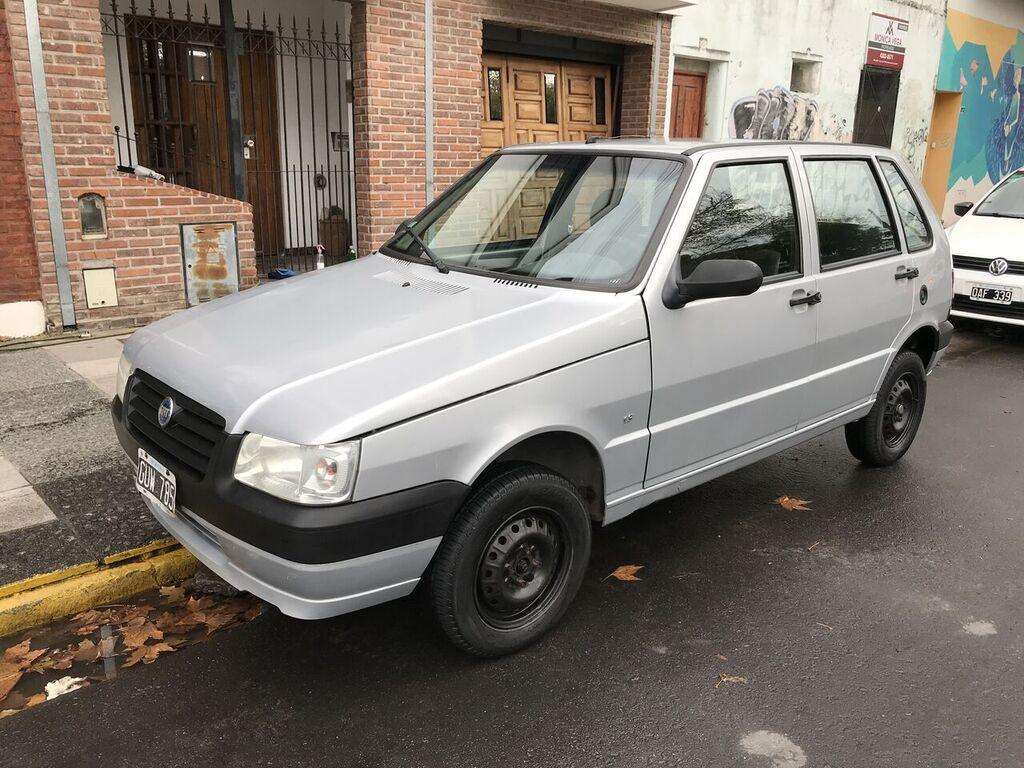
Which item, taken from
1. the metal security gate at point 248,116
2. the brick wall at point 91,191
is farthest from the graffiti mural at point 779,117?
the brick wall at point 91,191

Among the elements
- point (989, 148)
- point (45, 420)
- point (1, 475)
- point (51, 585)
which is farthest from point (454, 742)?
point (989, 148)

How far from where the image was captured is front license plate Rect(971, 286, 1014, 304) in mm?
8516

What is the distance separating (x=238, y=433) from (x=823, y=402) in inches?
121

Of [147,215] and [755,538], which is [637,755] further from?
[147,215]

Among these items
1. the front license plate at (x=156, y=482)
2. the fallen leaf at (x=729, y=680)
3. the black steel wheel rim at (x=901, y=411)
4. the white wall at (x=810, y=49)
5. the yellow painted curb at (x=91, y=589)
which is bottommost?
the fallen leaf at (x=729, y=680)

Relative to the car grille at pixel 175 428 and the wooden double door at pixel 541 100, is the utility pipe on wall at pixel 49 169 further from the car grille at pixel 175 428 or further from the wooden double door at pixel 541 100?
the wooden double door at pixel 541 100

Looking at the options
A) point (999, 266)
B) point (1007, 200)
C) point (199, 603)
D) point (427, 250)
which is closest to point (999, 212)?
point (1007, 200)

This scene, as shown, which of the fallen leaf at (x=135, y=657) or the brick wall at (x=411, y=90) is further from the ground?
the brick wall at (x=411, y=90)

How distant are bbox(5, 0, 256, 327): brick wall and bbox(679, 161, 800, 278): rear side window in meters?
5.59

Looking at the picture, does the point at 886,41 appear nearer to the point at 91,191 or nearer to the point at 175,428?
the point at 91,191

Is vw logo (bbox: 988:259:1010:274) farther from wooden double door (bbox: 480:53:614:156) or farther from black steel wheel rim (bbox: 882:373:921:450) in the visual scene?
wooden double door (bbox: 480:53:614:156)

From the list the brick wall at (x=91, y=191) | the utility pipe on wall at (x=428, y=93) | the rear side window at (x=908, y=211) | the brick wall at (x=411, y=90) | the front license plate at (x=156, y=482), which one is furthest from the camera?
the utility pipe on wall at (x=428, y=93)

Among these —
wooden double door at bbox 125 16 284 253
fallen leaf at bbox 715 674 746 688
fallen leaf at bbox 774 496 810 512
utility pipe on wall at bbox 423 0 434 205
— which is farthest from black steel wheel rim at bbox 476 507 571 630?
wooden double door at bbox 125 16 284 253

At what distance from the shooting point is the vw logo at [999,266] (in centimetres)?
858
